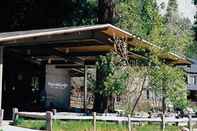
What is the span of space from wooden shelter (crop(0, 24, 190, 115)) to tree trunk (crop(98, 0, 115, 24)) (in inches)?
86.1

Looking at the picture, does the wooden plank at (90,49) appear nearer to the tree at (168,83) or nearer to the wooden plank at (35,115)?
the tree at (168,83)

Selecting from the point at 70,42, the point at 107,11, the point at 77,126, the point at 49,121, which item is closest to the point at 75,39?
the point at 70,42

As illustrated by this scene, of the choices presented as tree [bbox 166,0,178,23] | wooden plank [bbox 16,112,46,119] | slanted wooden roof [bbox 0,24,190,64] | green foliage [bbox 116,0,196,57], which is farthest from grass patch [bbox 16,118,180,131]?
tree [bbox 166,0,178,23]

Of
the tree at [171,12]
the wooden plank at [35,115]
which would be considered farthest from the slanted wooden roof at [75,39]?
the wooden plank at [35,115]

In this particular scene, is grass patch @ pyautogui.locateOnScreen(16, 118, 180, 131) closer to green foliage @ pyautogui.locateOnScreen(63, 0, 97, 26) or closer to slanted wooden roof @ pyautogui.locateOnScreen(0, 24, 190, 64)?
slanted wooden roof @ pyautogui.locateOnScreen(0, 24, 190, 64)

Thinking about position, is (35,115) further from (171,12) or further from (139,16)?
(171,12)

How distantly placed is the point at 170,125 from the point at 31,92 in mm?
11326

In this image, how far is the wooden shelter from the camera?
21.8 m

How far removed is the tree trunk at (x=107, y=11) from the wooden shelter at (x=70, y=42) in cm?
219

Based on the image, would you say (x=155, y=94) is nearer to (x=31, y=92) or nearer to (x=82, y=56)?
(x=82, y=56)

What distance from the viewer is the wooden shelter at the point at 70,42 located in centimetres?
2175

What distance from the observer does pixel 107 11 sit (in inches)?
1171

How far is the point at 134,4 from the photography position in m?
22.3

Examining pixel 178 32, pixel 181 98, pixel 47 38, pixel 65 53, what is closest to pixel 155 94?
pixel 181 98
